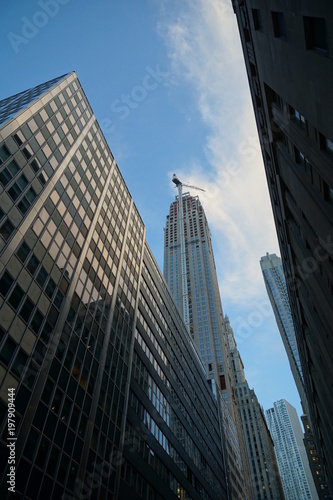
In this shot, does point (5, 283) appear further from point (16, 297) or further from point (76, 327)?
point (76, 327)

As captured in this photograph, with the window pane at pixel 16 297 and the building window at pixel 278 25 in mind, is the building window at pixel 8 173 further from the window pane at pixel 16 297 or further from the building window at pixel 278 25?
the building window at pixel 278 25

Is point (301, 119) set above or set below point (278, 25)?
below

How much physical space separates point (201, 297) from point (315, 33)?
139 m

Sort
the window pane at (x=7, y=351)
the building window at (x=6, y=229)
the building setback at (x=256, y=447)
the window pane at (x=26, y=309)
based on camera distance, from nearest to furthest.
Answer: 1. the window pane at (x=7, y=351)
2. the window pane at (x=26, y=309)
3. the building window at (x=6, y=229)
4. the building setback at (x=256, y=447)

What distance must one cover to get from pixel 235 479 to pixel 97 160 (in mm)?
76001

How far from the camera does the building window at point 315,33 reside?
1397 cm

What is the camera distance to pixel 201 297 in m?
150

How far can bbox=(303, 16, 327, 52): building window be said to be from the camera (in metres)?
14.0

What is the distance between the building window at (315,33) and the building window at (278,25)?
13.2ft

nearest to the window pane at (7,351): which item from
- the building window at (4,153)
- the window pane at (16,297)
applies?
the window pane at (16,297)

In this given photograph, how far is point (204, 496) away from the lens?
49281 millimetres

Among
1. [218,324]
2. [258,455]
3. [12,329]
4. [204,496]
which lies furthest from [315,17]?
[258,455]

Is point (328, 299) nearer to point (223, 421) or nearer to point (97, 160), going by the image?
point (97, 160)

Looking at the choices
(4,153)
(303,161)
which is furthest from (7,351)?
(303,161)
